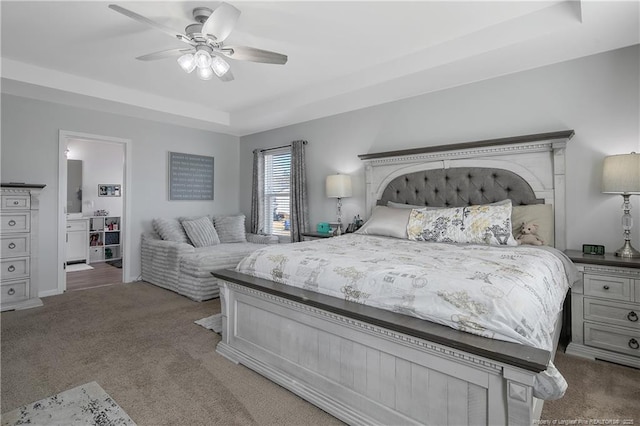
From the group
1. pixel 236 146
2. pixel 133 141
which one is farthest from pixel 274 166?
pixel 133 141

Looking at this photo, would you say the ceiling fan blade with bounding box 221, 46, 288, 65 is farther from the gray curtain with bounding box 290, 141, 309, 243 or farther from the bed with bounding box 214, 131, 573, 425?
the gray curtain with bounding box 290, 141, 309, 243

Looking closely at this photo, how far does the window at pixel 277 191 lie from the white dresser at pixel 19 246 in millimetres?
2988

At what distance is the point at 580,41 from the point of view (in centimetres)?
252

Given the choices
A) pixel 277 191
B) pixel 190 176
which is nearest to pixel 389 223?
pixel 277 191

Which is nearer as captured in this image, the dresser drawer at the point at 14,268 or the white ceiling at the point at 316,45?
the white ceiling at the point at 316,45

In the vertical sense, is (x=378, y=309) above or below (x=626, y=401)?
above

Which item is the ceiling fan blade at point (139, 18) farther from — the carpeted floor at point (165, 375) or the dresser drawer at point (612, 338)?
the dresser drawer at point (612, 338)

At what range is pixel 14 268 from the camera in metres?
3.47

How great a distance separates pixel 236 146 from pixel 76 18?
3537mm

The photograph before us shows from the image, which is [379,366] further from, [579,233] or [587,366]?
[579,233]

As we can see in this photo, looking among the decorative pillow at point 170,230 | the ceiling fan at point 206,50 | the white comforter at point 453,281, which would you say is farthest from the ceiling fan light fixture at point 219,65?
the decorative pillow at point 170,230

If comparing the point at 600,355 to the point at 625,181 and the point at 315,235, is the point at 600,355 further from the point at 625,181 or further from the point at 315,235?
the point at 315,235

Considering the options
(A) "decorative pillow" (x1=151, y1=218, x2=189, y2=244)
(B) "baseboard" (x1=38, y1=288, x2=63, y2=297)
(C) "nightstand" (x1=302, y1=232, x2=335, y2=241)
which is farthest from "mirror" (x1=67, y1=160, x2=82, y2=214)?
(C) "nightstand" (x1=302, y1=232, x2=335, y2=241)

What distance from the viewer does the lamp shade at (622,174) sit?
236 centimetres
